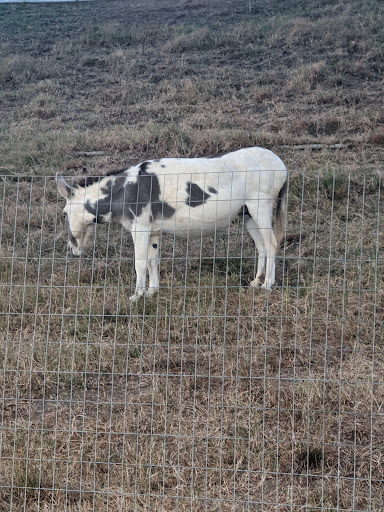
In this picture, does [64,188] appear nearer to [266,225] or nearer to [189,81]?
[266,225]

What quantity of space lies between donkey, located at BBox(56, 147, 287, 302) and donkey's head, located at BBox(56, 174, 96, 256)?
0.01m

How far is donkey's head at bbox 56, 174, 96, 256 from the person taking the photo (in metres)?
9.76

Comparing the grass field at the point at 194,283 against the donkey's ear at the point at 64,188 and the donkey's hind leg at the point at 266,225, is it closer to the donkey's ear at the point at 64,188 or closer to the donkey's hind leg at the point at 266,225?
the donkey's hind leg at the point at 266,225

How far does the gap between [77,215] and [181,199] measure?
5.24 ft

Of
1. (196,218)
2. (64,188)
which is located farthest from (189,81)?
(196,218)

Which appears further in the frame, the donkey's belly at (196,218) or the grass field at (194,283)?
the donkey's belly at (196,218)

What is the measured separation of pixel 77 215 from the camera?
988 centimetres

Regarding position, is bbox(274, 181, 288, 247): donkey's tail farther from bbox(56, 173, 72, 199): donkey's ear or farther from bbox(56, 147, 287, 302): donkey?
bbox(56, 173, 72, 199): donkey's ear

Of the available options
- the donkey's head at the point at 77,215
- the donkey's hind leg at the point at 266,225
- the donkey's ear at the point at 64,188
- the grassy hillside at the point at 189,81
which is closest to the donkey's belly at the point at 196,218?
the donkey's hind leg at the point at 266,225

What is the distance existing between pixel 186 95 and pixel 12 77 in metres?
6.94

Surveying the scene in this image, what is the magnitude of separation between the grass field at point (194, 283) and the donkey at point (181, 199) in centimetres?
45

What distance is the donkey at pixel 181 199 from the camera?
366 inches

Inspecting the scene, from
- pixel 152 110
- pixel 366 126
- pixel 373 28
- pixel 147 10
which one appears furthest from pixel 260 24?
pixel 366 126

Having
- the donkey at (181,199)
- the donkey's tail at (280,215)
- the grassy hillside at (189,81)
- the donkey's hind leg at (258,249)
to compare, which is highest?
the donkey at (181,199)
